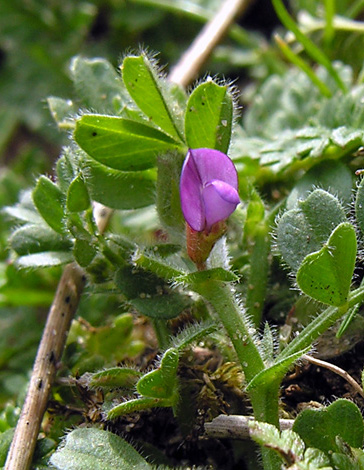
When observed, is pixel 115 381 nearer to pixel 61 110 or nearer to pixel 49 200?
pixel 49 200

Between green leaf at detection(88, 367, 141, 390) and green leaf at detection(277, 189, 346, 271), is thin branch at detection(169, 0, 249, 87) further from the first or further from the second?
green leaf at detection(88, 367, 141, 390)

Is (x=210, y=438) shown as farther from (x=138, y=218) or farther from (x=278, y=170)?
(x=138, y=218)

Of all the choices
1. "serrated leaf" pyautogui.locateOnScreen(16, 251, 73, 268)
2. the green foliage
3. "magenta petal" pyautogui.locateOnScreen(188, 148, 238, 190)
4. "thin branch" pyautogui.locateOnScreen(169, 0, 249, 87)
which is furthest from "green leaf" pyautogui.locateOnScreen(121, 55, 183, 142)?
"thin branch" pyautogui.locateOnScreen(169, 0, 249, 87)

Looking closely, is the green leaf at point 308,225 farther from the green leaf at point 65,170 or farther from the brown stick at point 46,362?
the brown stick at point 46,362

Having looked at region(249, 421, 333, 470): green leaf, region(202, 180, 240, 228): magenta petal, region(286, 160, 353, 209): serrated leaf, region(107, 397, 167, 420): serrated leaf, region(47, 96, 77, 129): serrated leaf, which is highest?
region(47, 96, 77, 129): serrated leaf

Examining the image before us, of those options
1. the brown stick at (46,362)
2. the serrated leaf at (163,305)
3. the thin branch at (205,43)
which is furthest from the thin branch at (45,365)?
the thin branch at (205,43)

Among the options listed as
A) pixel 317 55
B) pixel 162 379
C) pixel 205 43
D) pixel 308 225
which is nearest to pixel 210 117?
pixel 308 225
